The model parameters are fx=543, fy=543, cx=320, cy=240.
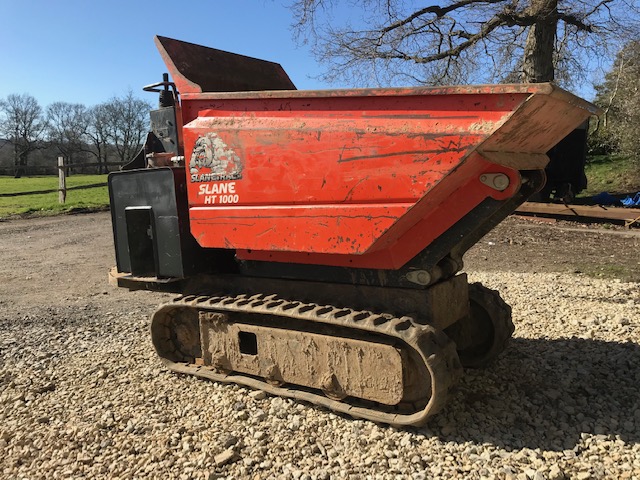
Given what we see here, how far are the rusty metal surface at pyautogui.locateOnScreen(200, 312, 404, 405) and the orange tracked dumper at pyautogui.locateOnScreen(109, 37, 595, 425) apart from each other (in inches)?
0.4

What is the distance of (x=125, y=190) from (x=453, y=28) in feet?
42.7

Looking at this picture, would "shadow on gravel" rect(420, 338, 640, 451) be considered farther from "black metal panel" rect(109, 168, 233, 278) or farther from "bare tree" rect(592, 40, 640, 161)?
"bare tree" rect(592, 40, 640, 161)

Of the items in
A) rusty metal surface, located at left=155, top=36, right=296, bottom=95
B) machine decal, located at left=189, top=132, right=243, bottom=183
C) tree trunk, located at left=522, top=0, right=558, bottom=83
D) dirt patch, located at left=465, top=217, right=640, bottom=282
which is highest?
tree trunk, located at left=522, top=0, right=558, bottom=83

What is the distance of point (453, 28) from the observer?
15031mm

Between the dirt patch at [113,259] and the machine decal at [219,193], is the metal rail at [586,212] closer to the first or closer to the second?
the dirt patch at [113,259]

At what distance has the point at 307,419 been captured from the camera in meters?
3.56

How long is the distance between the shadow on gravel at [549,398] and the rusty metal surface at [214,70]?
2.93 metres

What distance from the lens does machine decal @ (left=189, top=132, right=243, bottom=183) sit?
12.1 feet

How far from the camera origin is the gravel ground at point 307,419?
3066mm

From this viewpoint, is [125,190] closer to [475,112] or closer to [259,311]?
[259,311]

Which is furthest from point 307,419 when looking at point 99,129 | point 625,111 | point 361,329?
point 99,129

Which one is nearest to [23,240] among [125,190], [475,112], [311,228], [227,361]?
[125,190]

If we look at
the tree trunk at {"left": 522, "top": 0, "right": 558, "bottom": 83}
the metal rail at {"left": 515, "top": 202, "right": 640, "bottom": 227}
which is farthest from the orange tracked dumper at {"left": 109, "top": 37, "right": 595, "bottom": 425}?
the tree trunk at {"left": 522, "top": 0, "right": 558, "bottom": 83}

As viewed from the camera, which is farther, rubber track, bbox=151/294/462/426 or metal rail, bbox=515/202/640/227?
metal rail, bbox=515/202/640/227
